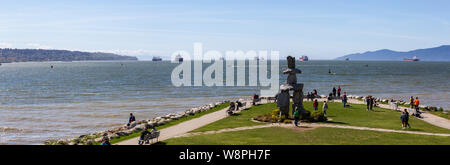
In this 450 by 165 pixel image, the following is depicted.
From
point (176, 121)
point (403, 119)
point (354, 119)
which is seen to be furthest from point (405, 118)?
point (176, 121)

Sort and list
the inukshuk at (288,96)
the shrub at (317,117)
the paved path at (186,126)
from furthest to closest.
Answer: the inukshuk at (288,96), the shrub at (317,117), the paved path at (186,126)

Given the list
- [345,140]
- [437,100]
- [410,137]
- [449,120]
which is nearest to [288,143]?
[345,140]

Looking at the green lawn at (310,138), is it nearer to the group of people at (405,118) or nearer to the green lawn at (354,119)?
the group of people at (405,118)

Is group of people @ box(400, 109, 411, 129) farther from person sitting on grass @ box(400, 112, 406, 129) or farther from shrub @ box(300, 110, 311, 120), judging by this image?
shrub @ box(300, 110, 311, 120)

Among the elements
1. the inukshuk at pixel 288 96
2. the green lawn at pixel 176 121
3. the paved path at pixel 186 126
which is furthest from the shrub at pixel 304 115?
the green lawn at pixel 176 121

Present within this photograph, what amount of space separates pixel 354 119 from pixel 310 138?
28.0 feet

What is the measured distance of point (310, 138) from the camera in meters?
20.5

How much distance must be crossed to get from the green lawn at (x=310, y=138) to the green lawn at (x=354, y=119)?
2718 mm

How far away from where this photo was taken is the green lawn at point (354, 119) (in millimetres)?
24364

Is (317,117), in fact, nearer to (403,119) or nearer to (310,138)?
(403,119)

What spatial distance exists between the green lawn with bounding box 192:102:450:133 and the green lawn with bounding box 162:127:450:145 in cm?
272

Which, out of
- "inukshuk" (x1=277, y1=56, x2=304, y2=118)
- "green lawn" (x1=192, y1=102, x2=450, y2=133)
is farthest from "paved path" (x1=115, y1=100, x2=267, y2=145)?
"inukshuk" (x1=277, y1=56, x2=304, y2=118)
